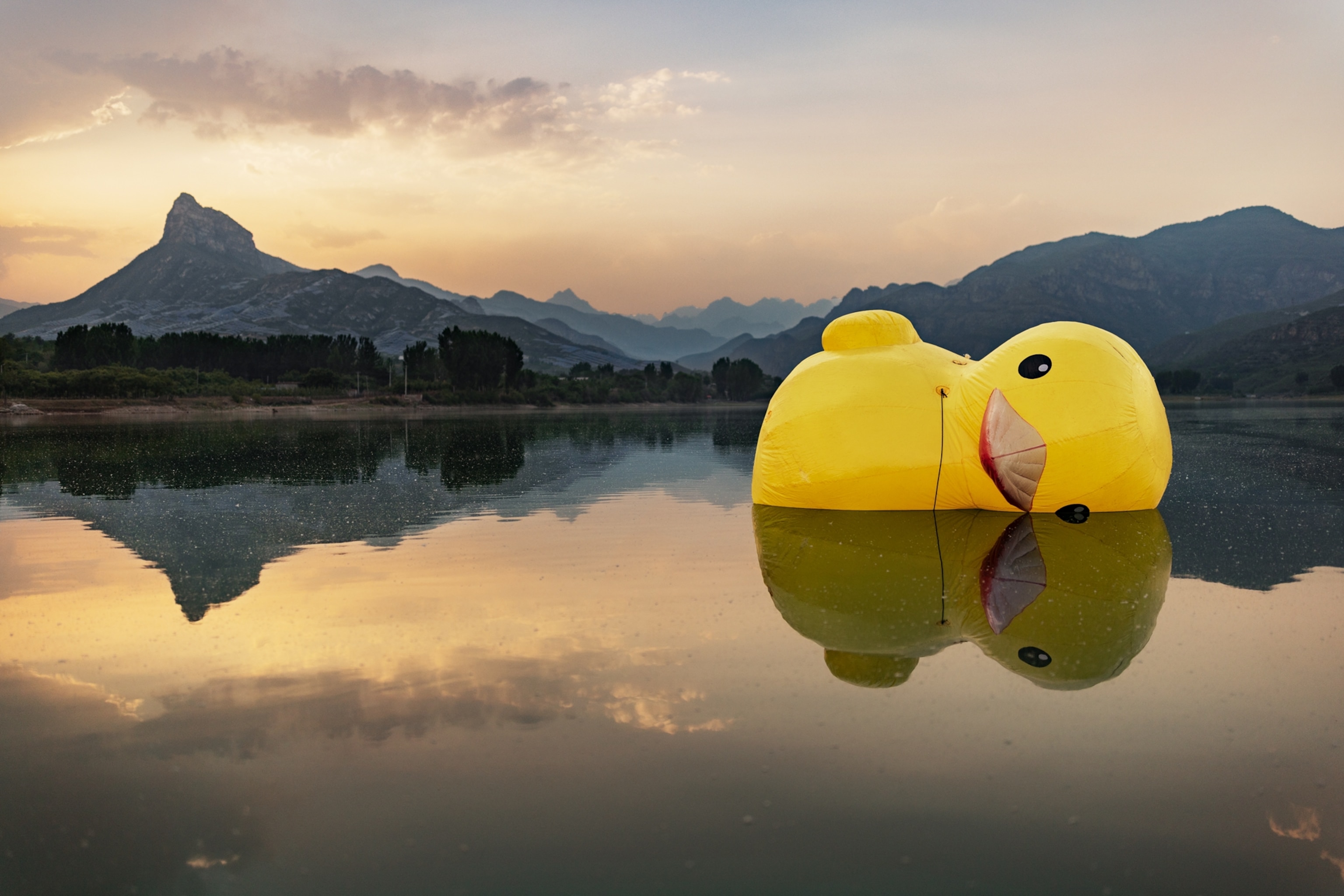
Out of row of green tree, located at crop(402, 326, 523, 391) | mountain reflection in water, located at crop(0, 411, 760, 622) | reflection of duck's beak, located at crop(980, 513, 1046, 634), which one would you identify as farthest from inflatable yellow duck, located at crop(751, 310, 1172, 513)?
row of green tree, located at crop(402, 326, 523, 391)

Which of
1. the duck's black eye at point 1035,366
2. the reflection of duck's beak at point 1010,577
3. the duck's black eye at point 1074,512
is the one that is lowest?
the reflection of duck's beak at point 1010,577

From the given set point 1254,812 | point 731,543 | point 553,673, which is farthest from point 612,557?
point 1254,812

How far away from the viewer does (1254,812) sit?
430 cm

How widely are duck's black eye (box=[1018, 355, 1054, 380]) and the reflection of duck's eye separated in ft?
22.8

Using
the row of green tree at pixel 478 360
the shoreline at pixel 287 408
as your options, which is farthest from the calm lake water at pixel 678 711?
the row of green tree at pixel 478 360

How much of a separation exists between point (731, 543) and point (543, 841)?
801 cm

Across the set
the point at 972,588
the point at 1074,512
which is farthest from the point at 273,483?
the point at 1074,512

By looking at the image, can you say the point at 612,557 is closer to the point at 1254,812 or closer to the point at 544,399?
the point at 1254,812

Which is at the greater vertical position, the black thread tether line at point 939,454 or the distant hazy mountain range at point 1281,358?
the distant hazy mountain range at point 1281,358

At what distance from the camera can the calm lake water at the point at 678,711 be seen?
397 cm

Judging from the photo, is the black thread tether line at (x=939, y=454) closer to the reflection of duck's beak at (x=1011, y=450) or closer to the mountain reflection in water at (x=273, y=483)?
the reflection of duck's beak at (x=1011, y=450)

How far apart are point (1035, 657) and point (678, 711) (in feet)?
9.95

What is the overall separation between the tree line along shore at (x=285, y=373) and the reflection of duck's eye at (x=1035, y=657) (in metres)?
81.9

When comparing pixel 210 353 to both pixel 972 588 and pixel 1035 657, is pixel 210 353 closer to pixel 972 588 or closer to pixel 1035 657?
pixel 972 588
